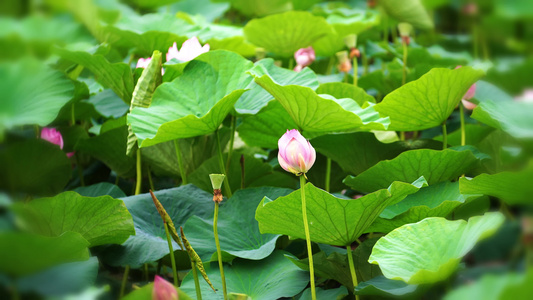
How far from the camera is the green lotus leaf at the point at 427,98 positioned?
96 centimetres

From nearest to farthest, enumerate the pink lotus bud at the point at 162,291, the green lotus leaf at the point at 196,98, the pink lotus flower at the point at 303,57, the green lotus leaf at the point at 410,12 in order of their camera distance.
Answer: the pink lotus bud at the point at 162,291 → the green lotus leaf at the point at 196,98 → the pink lotus flower at the point at 303,57 → the green lotus leaf at the point at 410,12

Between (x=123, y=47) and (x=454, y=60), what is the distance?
2.90ft

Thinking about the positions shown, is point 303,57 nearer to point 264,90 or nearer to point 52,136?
point 264,90

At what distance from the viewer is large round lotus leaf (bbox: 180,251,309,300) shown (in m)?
0.82

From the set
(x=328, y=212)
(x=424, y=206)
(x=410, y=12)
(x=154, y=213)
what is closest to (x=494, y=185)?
(x=424, y=206)

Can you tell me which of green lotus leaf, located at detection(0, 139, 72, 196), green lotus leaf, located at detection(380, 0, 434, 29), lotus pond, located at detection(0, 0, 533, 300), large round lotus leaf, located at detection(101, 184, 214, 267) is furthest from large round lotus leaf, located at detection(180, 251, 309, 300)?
green lotus leaf, located at detection(380, 0, 434, 29)

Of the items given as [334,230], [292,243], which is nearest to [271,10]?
[292,243]

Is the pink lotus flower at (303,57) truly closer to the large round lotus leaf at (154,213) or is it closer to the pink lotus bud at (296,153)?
the large round lotus leaf at (154,213)

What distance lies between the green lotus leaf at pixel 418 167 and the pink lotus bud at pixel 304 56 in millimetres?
572

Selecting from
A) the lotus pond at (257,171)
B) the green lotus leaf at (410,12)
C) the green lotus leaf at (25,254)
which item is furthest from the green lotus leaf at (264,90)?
the green lotus leaf at (410,12)

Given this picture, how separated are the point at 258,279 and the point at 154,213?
26 centimetres

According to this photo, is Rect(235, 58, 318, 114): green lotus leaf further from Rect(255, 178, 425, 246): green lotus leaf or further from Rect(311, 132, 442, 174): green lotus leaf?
Rect(255, 178, 425, 246): green lotus leaf

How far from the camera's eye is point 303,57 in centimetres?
145

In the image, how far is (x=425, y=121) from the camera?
1062 mm
